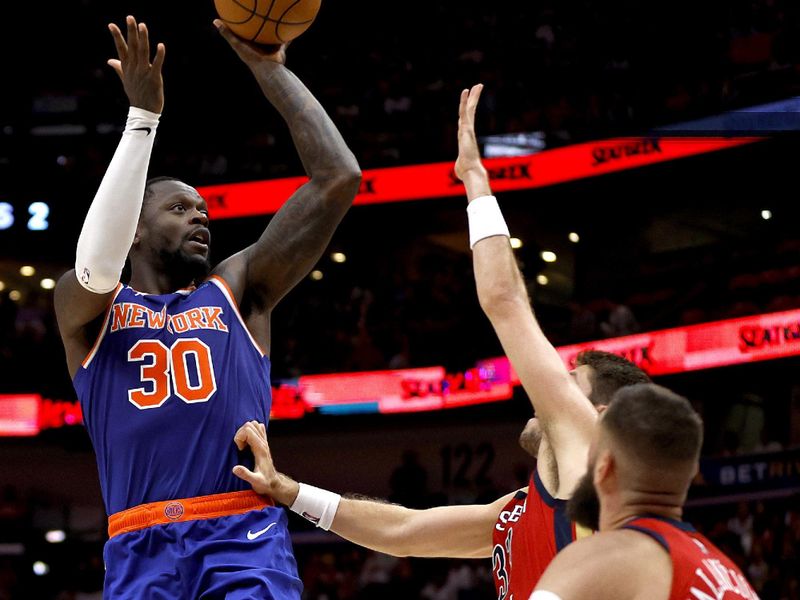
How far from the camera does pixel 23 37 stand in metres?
15.8


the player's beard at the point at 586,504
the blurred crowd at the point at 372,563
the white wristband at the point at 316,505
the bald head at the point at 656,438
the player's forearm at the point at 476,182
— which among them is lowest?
the blurred crowd at the point at 372,563

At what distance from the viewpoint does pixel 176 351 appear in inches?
131

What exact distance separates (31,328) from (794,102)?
9.89 metres

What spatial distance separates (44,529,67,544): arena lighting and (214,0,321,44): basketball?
11.0 meters

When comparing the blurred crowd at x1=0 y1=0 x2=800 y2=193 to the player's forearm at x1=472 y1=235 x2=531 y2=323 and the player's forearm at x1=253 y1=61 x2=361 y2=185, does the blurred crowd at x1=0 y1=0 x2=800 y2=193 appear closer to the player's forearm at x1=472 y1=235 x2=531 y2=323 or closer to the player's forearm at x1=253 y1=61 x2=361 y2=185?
the player's forearm at x1=253 y1=61 x2=361 y2=185

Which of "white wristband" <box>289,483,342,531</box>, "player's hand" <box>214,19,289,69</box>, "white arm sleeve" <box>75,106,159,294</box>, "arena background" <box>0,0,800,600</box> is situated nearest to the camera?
"white arm sleeve" <box>75,106,159,294</box>

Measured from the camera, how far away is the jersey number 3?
3273 millimetres

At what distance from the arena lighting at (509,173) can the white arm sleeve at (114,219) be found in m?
10.9

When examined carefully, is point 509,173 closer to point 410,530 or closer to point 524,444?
point 410,530

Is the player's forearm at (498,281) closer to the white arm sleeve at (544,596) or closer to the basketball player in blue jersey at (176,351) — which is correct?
the basketball player in blue jersey at (176,351)

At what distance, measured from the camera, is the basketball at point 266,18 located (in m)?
3.63

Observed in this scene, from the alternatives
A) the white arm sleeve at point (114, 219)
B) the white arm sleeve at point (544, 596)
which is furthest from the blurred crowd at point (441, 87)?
the white arm sleeve at point (544, 596)

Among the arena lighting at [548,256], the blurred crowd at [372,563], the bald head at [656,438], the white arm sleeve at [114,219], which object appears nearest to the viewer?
the bald head at [656,438]

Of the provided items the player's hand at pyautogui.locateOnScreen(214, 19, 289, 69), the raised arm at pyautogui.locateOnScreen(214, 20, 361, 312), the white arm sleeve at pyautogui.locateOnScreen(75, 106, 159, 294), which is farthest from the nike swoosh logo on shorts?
the player's hand at pyautogui.locateOnScreen(214, 19, 289, 69)
